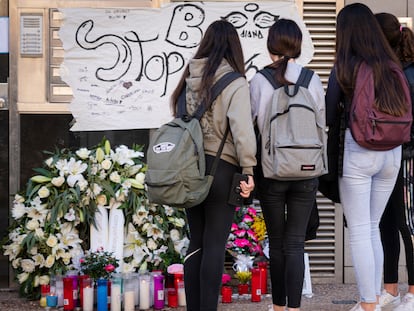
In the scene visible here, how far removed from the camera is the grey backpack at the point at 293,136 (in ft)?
13.6

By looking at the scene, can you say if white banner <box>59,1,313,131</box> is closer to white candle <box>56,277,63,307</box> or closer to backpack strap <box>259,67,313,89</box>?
white candle <box>56,277,63,307</box>

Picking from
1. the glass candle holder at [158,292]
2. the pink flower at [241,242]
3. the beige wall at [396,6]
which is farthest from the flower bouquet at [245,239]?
the beige wall at [396,6]

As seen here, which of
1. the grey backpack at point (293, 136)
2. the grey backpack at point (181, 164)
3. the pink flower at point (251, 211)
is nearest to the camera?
the grey backpack at point (181, 164)

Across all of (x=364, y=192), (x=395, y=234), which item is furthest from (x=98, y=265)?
(x=395, y=234)

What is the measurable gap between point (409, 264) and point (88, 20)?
9.39 ft

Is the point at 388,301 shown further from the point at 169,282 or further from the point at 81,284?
the point at 81,284

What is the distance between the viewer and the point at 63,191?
5.36 meters

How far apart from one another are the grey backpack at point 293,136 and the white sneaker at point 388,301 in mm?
1143

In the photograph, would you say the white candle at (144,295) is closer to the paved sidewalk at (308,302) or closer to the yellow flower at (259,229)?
the paved sidewalk at (308,302)

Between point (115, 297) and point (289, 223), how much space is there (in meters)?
1.38

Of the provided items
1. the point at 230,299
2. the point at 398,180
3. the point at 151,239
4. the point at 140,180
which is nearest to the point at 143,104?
the point at 140,180

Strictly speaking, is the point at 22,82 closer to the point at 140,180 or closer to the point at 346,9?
the point at 140,180

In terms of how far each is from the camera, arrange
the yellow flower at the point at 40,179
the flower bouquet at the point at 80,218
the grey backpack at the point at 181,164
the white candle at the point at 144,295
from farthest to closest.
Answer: the yellow flower at the point at 40,179, the flower bouquet at the point at 80,218, the white candle at the point at 144,295, the grey backpack at the point at 181,164

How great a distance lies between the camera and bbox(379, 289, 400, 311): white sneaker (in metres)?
4.93
